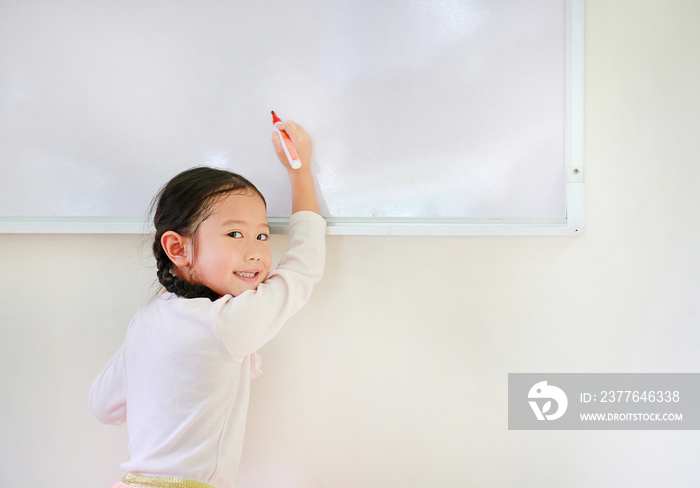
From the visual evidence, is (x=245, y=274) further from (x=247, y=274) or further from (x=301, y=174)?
(x=301, y=174)

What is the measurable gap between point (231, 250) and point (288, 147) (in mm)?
207

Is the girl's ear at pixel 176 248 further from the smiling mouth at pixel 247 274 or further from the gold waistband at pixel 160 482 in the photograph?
the gold waistband at pixel 160 482

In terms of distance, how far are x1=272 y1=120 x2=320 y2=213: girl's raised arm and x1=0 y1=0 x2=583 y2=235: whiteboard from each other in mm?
24

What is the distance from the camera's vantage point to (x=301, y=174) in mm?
878

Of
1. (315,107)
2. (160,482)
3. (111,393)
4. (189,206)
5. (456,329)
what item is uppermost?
(315,107)

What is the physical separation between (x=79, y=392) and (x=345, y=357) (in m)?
0.51

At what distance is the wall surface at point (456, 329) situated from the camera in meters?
0.86

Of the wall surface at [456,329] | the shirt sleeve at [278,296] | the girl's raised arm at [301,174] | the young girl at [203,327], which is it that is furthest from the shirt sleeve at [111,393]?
the girl's raised arm at [301,174]

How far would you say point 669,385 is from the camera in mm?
874

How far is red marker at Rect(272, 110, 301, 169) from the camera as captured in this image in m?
0.86

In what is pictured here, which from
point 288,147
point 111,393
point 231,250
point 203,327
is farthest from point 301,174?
point 111,393

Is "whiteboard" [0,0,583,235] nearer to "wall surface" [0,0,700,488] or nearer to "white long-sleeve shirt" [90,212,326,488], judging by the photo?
"wall surface" [0,0,700,488]

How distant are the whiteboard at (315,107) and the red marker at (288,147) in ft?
0.10

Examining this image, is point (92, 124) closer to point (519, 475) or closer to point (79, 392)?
point (79, 392)
